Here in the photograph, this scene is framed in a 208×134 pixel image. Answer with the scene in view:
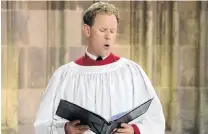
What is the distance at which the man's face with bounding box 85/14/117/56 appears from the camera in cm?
168

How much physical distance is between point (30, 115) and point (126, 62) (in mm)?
1278

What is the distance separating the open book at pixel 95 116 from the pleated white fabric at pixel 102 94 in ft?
0.24

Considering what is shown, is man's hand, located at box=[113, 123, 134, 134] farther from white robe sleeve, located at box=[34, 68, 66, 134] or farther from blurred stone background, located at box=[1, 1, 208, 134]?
blurred stone background, located at box=[1, 1, 208, 134]

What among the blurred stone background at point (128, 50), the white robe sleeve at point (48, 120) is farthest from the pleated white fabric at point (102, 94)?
the blurred stone background at point (128, 50)

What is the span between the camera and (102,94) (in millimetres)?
1677

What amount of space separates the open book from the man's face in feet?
0.87

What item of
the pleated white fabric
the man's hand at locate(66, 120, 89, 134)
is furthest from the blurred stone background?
the man's hand at locate(66, 120, 89, 134)

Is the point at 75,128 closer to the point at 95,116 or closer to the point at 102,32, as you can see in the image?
the point at 95,116

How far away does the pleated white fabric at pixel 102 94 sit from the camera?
65.7 inches

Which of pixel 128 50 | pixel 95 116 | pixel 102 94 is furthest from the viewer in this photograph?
pixel 128 50

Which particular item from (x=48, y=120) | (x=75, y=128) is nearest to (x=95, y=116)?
(x=75, y=128)

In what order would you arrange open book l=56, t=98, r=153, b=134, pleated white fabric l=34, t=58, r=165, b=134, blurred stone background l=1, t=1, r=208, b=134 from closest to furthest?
open book l=56, t=98, r=153, b=134
pleated white fabric l=34, t=58, r=165, b=134
blurred stone background l=1, t=1, r=208, b=134

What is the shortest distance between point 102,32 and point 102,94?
0.77 ft

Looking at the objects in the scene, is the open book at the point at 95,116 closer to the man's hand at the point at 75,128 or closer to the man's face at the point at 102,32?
the man's hand at the point at 75,128
